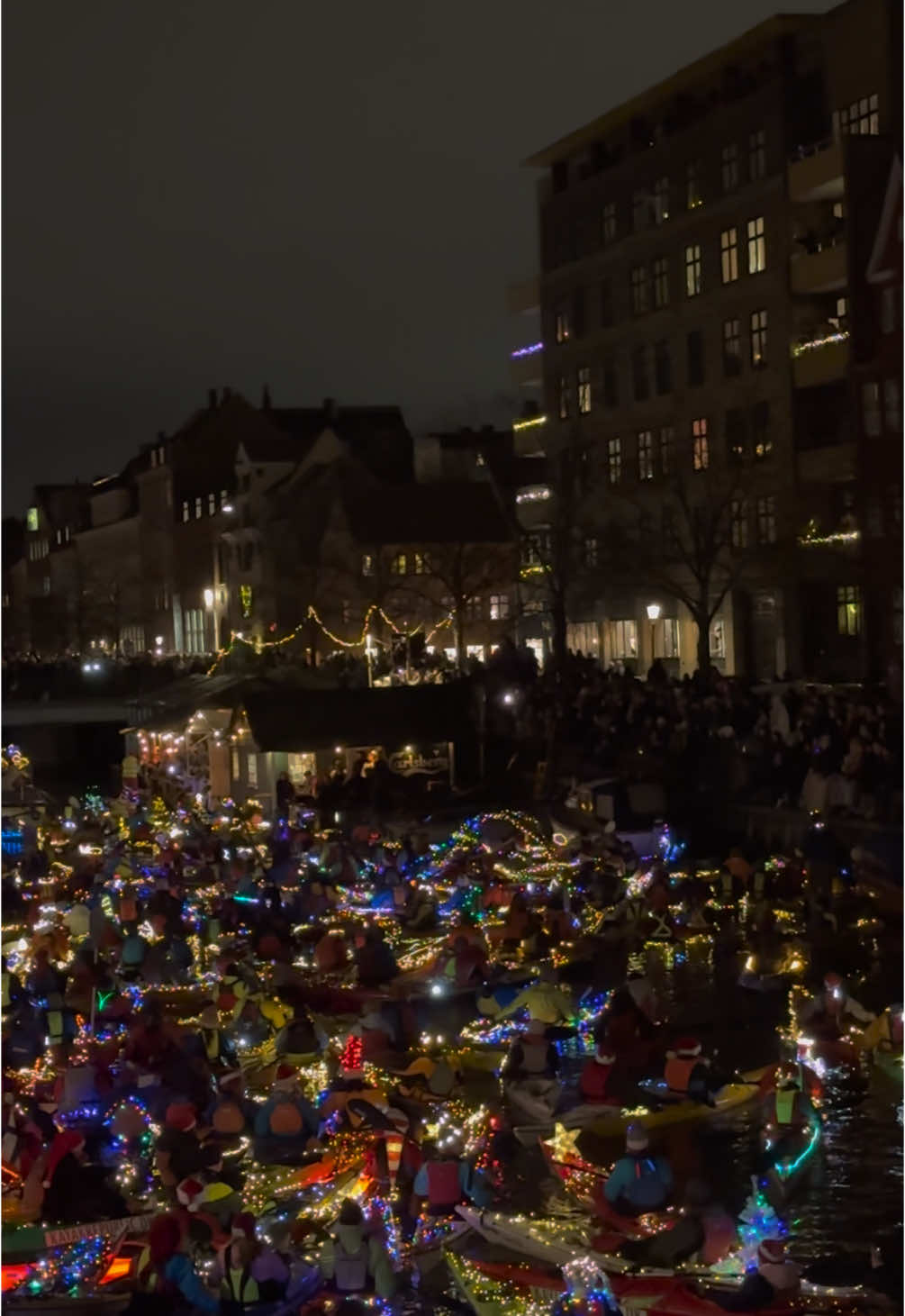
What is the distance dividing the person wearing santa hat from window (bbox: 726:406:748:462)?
36958mm

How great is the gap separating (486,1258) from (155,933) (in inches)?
510

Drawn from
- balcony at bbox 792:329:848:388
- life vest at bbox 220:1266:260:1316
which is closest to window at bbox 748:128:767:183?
balcony at bbox 792:329:848:388

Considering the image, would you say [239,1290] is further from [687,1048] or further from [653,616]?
[653,616]

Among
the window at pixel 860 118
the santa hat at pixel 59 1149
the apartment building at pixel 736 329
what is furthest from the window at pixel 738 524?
the santa hat at pixel 59 1149

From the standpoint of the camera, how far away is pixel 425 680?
4619 centimetres

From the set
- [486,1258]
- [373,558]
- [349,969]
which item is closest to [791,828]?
[349,969]

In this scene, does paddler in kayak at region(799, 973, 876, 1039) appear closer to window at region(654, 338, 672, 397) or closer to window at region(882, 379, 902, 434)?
window at region(882, 379, 902, 434)

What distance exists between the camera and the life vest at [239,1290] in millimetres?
12883

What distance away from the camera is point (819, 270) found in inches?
1766

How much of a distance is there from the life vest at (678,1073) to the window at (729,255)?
3439 centimetres

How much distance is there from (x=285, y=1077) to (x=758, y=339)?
34135 millimetres

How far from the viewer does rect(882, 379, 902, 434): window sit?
38562 millimetres

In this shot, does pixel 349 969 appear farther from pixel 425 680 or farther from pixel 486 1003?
pixel 425 680

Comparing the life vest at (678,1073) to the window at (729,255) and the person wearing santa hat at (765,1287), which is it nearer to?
the person wearing santa hat at (765,1287)
